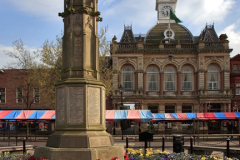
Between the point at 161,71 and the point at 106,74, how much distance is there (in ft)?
48.3

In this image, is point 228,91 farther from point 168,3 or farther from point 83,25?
point 83,25

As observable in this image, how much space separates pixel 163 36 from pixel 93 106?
3639 cm

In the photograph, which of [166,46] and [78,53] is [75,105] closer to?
[78,53]

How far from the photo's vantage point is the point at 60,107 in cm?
1043

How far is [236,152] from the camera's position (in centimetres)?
1510

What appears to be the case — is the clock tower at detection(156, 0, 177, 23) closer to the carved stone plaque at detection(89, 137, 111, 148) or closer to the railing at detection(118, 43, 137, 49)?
the railing at detection(118, 43, 137, 49)

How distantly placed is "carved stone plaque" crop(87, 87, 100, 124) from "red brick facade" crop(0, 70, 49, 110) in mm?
34575

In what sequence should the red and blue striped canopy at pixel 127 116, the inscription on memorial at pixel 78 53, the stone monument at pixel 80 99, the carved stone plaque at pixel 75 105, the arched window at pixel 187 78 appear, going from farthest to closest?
the arched window at pixel 187 78, the red and blue striped canopy at pixel 127 116, the inscription on memorial at pixel 78 53, the carved stone plaque at pixel 75 105, the stone monument at pixel 80 99

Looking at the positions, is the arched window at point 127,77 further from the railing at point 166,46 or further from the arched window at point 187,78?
the arched window at point 187,78

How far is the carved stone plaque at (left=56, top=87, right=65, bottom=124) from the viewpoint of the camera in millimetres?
10298

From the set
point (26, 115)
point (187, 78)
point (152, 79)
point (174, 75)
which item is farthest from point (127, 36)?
point (26, 115)

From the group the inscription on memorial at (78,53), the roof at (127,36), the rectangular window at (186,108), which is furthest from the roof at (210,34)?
the inscription on memorial at (78,53)

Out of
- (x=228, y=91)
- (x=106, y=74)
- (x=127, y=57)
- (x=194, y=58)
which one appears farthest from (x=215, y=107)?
(x=106, y=74)

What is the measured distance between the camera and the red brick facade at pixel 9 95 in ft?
144
